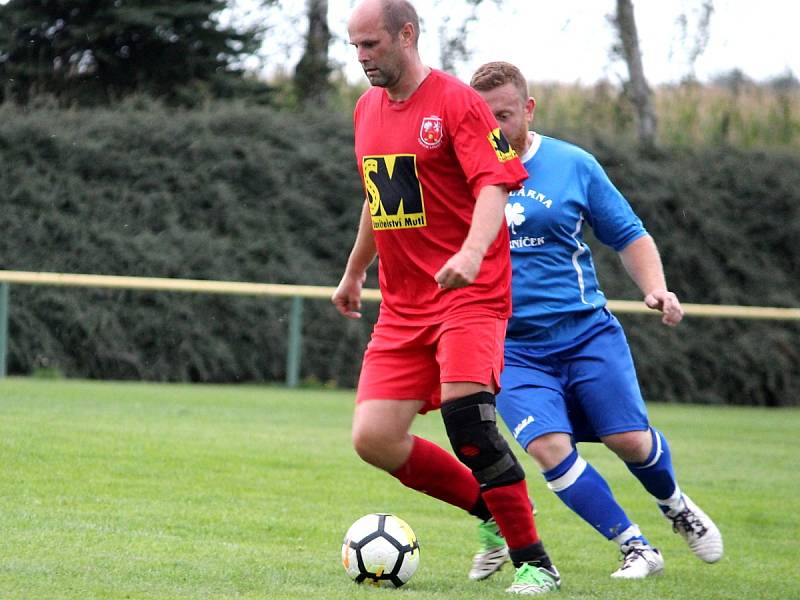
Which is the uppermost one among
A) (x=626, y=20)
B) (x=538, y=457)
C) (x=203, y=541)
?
(x=626, y=20)

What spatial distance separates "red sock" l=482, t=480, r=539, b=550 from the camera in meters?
4.94

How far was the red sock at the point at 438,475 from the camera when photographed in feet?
17.4

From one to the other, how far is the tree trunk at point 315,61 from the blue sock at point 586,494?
16.3m

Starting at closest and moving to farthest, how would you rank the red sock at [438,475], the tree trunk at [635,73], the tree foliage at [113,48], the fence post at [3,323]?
the red sock at [438,475] < the fence post at [3,323] < the tree foliage at [113,48] < the tree trunk at [635,73]

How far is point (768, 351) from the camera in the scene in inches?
734

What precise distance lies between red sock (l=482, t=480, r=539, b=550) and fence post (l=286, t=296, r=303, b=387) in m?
11.5

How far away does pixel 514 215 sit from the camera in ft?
19.3

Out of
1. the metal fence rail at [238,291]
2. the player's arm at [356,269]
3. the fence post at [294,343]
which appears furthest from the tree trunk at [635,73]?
the player's arm at [356,269]

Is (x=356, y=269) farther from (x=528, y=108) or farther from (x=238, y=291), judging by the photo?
(x=238, y=291)

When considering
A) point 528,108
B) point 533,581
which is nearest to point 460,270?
point 533,581

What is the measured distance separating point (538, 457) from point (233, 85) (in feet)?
51.0

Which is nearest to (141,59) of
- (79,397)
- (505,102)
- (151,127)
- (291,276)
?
(151,127)

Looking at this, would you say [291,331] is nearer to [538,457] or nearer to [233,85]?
[233,85]

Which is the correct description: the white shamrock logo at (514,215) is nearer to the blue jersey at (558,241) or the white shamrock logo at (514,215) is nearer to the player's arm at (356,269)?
the blue jersey at (558,241)
